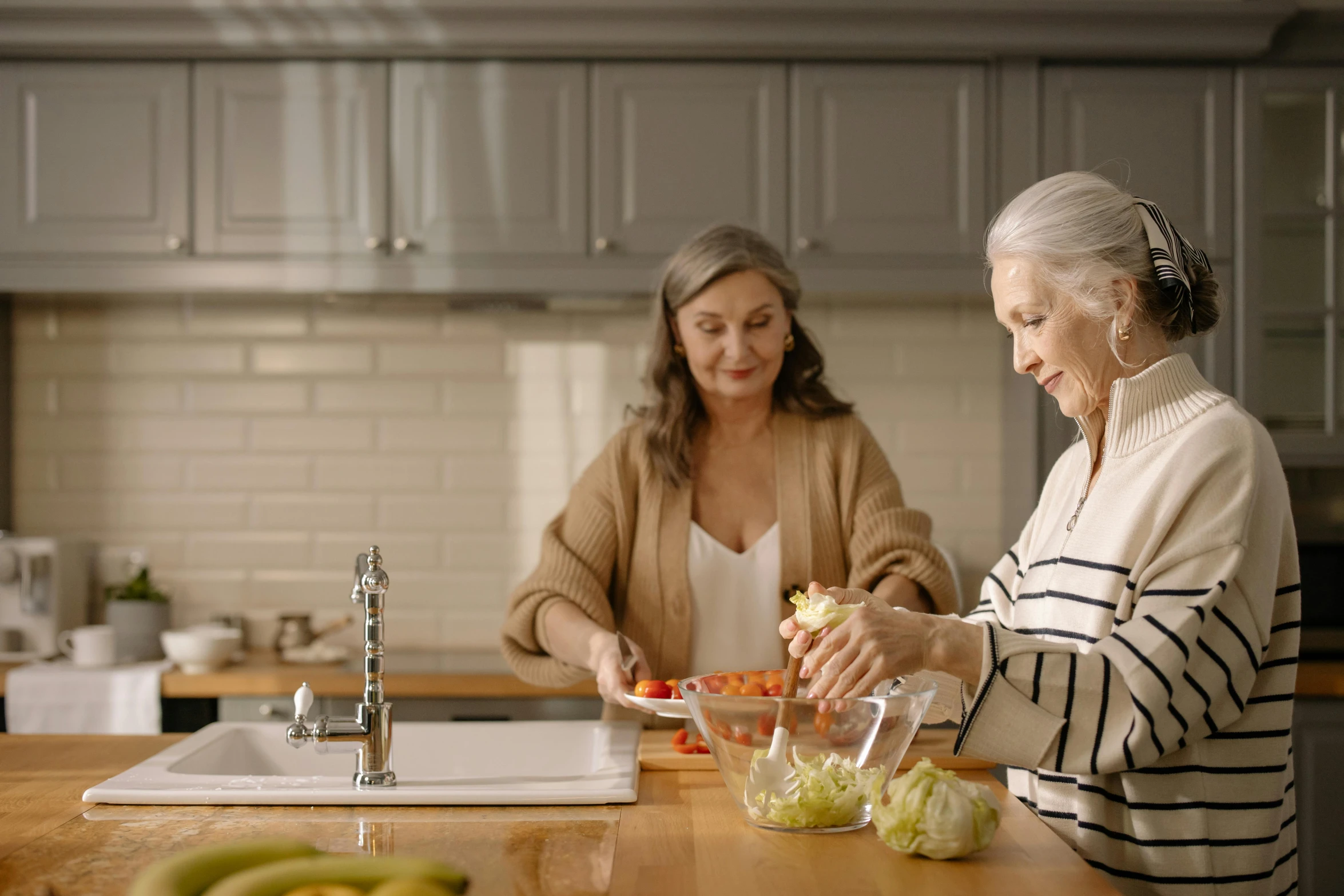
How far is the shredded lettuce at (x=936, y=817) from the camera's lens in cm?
116

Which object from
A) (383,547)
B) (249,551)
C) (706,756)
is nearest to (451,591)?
(383,547)

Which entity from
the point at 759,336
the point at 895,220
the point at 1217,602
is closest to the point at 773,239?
the point at 895,220

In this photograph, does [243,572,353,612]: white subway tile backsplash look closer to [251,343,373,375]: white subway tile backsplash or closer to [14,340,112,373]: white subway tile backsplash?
[251,343,373,375]: white subway tile backsplash

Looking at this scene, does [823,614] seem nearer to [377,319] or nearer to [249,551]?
[377,319]

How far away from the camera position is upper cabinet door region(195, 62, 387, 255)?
3.01 m

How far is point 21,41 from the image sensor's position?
2.96 m

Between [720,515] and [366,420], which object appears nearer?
[720,515]

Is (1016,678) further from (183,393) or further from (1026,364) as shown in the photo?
(183,393)

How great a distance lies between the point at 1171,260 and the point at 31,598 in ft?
9.42

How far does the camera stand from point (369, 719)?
144 centimetres

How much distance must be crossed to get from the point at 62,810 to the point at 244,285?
6.20ft

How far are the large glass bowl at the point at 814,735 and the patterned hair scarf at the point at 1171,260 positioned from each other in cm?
54

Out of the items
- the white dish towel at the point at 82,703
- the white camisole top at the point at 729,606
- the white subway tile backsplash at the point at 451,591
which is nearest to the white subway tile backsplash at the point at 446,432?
the white subway tile backsplash at the point at 451,591

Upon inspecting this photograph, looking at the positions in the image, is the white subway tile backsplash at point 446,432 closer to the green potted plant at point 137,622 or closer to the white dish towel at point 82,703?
the green potted plant at point 137,622
